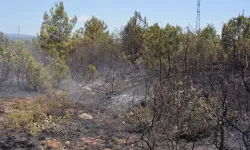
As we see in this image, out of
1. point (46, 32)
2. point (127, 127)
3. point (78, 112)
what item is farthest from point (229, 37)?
point (46, 32)

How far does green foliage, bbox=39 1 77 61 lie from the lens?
755 inches

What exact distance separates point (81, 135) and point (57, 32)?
13.7 metres

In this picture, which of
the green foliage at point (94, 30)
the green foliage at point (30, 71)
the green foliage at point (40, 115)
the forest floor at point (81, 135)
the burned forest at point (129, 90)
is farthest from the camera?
the green foliage at point (94, 30)

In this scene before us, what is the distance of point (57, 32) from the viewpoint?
769 inches

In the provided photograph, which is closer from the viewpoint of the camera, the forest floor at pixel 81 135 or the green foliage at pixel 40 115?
the forest floor at pixel 81 135

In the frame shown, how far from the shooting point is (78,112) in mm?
9312

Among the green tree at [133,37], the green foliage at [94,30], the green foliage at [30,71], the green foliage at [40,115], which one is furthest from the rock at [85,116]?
the green foliage at [94,30]

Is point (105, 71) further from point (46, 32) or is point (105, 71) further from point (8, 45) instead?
point (8, 45)

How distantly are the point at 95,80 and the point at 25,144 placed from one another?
9731 millimetres

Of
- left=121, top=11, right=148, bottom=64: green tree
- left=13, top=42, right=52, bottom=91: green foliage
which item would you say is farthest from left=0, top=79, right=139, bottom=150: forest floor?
left=121, top=11, right=148, bottom=64: green tree

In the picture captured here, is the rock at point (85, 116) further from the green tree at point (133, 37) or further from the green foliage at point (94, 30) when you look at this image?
the green foliage at point (94, 30)

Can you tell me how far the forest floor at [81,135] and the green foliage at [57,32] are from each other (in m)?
9.71

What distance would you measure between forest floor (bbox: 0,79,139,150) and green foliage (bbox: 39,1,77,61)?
31.9 ft

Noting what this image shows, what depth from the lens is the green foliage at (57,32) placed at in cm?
1919
